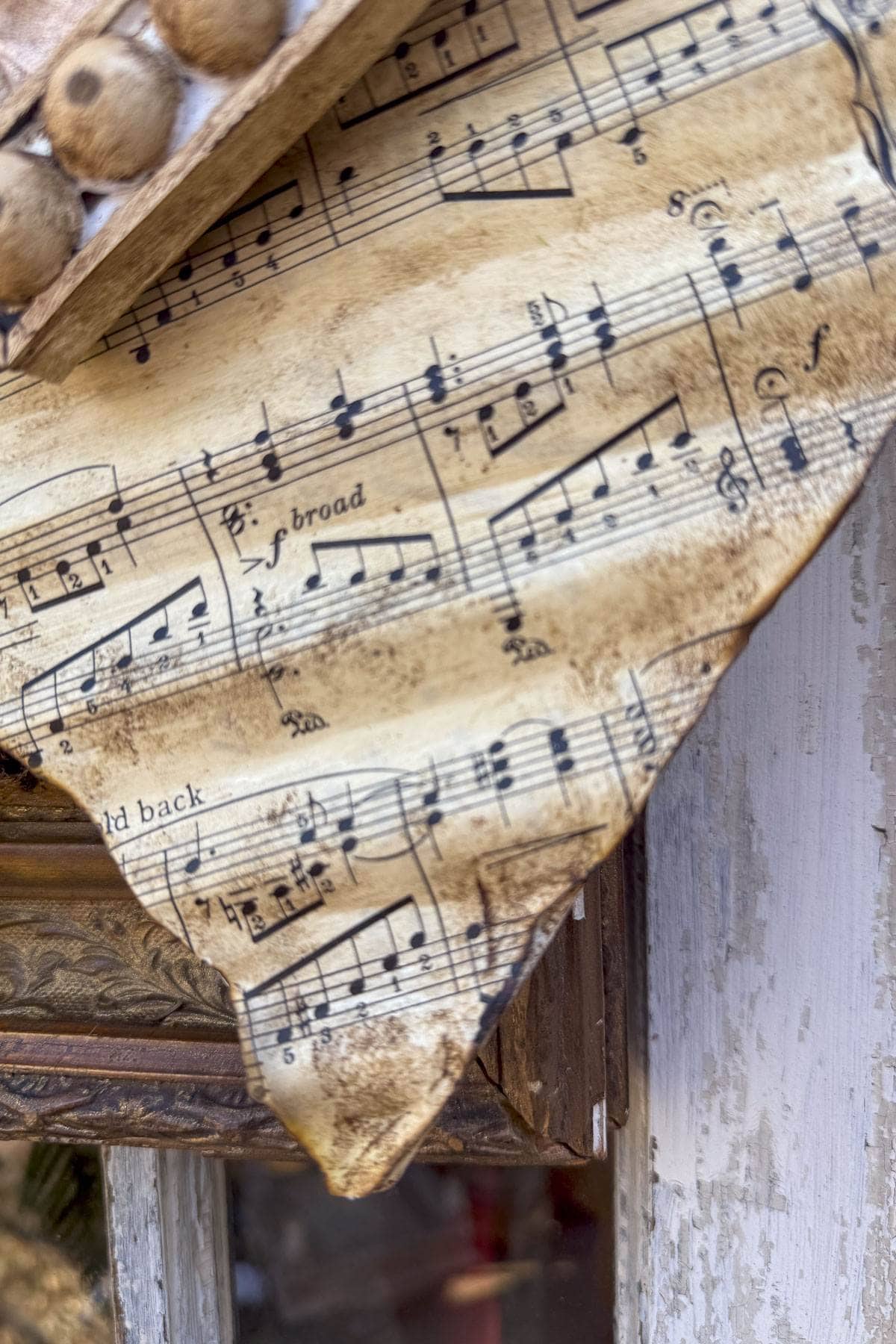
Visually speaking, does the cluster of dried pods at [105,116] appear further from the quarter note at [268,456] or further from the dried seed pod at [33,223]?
the quarter note at [268,456]

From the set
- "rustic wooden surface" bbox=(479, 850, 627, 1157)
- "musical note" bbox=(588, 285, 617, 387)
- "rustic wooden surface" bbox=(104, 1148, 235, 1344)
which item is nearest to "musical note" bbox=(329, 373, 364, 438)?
"musical note" bbox=(588, 285, 617, 387)

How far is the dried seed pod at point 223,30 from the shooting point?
41 centimetres

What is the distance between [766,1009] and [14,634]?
0.62m

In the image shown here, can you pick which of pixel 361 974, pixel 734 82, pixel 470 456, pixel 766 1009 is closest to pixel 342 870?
pixel 361 974

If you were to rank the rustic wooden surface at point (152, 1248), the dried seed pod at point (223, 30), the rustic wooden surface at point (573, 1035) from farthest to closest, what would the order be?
the rustic wooden surface at point (152, 1248)
the rustic wooden surface at point (573, 1035)
the dried seed pod at point (223, 30)

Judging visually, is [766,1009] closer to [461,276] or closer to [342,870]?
[342,870]

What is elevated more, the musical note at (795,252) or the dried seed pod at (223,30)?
the dried seed pod at (223,30)

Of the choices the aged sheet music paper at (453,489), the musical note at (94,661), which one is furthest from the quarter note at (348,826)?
the musical note at (94,661)

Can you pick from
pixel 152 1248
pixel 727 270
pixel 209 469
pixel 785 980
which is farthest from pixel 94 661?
pixel 152 1248

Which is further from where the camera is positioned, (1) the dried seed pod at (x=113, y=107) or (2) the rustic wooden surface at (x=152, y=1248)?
(2) the rustic wooden surface at (x=152, y=1248)

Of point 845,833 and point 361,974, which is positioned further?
point 845,833

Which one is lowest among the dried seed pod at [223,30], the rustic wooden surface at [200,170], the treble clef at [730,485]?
the treble clef at [730,485]

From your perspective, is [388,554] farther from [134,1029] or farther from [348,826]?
[134,1029]

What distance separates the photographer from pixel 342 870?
0.46 metres
